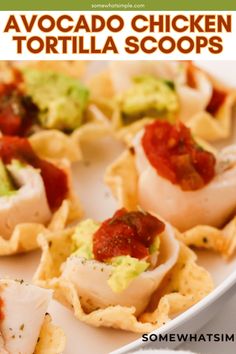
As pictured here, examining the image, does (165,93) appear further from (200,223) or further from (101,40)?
(200,223)

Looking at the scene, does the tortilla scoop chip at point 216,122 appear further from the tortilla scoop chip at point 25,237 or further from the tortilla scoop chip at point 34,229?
the tortilla scoop chip at point 25,237

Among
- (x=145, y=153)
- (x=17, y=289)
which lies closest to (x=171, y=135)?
(x=145, y=153)

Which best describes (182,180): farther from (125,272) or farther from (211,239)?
(125,272)

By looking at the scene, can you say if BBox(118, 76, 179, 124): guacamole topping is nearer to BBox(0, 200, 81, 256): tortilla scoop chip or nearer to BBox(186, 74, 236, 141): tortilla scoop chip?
BBox(186, 74, 236, 141): tortilla scoop chip

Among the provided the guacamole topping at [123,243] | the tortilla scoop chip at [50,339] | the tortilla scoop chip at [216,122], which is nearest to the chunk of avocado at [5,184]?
the guacamole topping at [123,243]

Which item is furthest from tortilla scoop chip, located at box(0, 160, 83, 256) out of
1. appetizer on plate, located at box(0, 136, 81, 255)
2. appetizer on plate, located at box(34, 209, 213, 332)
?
appetizer on plate, located at box(34, 209, 213, 332)
